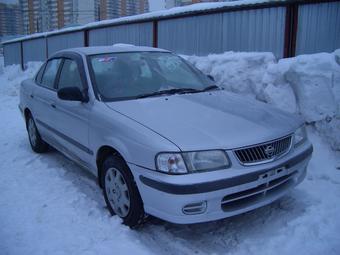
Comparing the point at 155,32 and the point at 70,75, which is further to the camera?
the point at 155,32

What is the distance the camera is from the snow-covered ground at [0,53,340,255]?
318 centimetres

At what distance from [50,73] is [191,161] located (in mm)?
3166

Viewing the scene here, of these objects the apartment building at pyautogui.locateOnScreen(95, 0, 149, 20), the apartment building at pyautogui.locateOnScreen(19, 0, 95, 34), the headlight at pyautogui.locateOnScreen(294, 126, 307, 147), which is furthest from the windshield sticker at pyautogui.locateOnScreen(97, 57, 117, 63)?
the apartment building at pyautogui.locateOnScreen(19, 0, 95, 34)

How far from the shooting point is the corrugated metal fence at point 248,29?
6.48m

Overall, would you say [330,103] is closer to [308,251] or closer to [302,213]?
[302,213]

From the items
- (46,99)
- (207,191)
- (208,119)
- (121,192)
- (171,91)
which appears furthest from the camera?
(46,99)

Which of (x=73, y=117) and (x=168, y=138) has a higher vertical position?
(x=168, y=138)

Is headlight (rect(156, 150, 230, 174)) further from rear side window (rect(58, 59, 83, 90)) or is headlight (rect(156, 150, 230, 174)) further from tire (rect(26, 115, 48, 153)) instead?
tire (rect(26, 115, 48, 153))

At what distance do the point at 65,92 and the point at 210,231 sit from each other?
79.0 inches

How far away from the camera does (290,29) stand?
6867mm

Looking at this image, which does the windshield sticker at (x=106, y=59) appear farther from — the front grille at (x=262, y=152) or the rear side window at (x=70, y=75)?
the front grille at (x=262, y=152)

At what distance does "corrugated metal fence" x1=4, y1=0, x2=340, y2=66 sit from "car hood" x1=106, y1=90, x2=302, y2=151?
3.23 m

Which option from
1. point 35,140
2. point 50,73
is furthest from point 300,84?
point 35,140

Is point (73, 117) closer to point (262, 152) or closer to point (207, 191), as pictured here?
point (207, 191)
